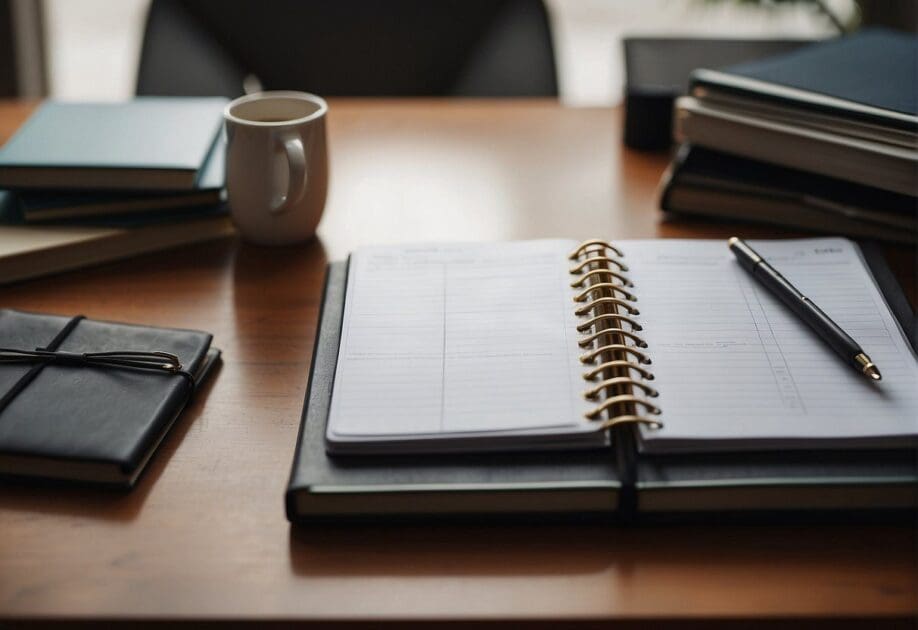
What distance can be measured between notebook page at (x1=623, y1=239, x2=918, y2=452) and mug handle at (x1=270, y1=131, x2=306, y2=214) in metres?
0.30

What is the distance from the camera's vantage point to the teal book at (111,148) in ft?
2.85

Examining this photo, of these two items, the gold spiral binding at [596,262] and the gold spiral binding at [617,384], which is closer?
the gold spiral binding at [617,384]

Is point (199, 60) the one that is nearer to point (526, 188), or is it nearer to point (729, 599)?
point (526, 188)

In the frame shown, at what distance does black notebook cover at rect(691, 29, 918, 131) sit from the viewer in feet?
2.75

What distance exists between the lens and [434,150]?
3.69 ft

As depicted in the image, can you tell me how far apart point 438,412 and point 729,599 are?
0.21m

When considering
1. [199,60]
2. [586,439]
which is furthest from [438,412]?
[199,60]

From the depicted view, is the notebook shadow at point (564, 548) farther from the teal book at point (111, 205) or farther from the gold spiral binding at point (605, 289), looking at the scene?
the teal book at point (111, 205)

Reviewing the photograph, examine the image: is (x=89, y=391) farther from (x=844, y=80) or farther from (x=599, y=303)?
(x=844, y=80)

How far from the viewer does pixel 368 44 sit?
1529 millimetres

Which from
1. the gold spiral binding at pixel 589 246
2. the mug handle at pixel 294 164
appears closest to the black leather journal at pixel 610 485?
the gold spiral binding at pixel 589 246

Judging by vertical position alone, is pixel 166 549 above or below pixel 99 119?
below

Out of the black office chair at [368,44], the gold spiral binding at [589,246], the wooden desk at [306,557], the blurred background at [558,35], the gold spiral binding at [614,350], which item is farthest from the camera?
the blurred background at [558,35]

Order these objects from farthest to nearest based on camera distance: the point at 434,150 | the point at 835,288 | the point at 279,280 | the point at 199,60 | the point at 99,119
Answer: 1. the point at 199,60
2. the point at 434,150
3. the point at 99,119
4. the point at 279,280
5. the point at 835,288
